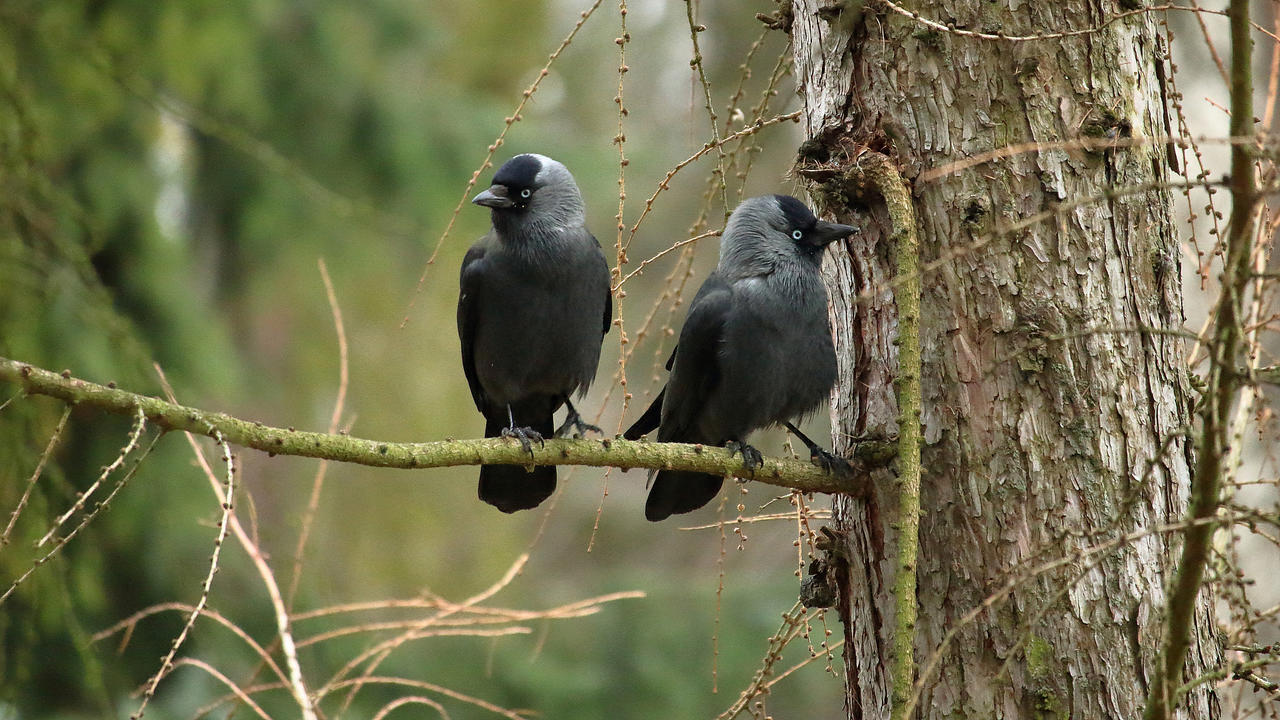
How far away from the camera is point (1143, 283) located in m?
2.49

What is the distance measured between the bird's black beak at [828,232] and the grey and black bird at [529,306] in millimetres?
843

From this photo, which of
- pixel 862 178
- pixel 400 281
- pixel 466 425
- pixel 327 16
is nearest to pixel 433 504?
pixel 466 425

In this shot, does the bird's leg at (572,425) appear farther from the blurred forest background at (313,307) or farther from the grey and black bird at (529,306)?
the blurred forest background at (313,307)

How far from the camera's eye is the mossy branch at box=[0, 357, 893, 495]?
1.79m

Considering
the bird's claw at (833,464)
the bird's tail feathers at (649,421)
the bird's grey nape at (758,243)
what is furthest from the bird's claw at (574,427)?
the bird's claw at (833,464)

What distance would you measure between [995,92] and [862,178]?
0.35m

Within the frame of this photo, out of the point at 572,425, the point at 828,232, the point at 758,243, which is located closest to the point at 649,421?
the point at 572,425

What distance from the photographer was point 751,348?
3.55 m

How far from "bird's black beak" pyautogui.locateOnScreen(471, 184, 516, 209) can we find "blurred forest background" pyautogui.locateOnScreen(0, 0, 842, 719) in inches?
19.9

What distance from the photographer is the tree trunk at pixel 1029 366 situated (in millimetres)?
2338

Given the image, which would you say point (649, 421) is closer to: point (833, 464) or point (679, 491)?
point (679, 491)

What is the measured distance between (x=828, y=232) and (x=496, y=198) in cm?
130

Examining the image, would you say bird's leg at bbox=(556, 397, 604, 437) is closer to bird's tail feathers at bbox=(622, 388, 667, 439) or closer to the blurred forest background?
bird's tail feathers at bbox=(622, 388, 667, 439)

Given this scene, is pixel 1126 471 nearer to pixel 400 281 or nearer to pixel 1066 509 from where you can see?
pixel 1066 509
